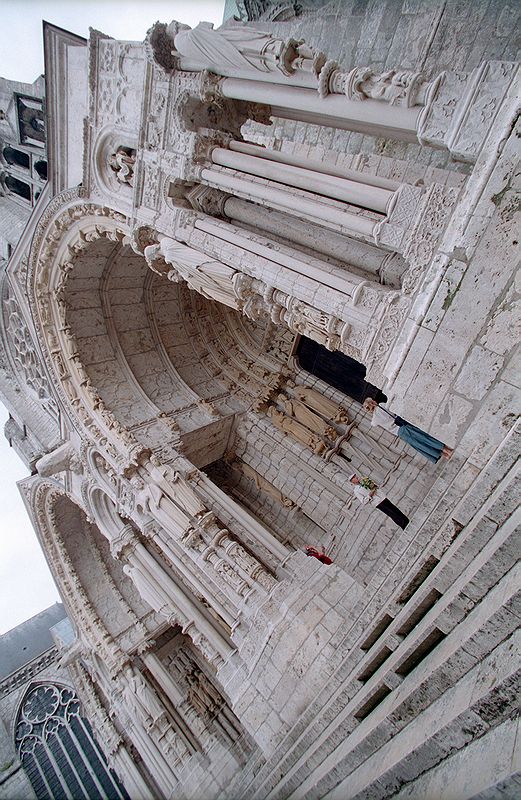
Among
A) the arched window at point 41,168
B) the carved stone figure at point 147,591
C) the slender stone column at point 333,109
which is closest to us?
the slender stone column at point 333,109

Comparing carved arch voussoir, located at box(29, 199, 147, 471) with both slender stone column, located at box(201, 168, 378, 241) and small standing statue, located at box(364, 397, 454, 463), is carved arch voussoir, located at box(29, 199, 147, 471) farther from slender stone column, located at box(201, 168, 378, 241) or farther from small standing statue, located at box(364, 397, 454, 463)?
small standing statue, located at box(364, 397, 454, 463)

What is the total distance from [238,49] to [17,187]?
7.74m

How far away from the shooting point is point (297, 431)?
298 inches

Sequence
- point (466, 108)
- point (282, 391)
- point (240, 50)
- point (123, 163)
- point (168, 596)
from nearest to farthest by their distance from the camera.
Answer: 1. point (466, 108)
2. point (240, 50)
3. point (123, 163)
4. point (168, 596)
5. point (282, 391)

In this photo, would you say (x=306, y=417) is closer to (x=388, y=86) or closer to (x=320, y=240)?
(x=320, y=240)

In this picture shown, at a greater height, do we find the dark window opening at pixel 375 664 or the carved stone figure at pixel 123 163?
the carved stone figure at pixel 123 163

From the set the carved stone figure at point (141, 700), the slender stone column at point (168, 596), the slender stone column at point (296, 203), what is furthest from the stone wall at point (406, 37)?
the carved stone figure at point (141, 700)

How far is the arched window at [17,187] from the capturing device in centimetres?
897

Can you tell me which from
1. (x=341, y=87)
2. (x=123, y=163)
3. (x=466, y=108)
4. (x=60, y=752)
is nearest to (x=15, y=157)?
(x=123, y=163)

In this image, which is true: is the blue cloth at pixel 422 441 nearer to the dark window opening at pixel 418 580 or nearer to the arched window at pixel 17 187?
the dark window opening at pixel 418 580

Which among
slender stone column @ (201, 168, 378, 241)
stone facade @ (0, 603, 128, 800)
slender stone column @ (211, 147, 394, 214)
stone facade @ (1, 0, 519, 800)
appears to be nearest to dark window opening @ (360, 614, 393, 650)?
stone facade @ (1, 0, 519, 800)

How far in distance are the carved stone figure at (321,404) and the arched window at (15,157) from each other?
7492 millimetres

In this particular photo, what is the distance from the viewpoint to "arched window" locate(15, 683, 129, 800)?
841 centimetres

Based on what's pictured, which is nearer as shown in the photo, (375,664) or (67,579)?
(375,664)
